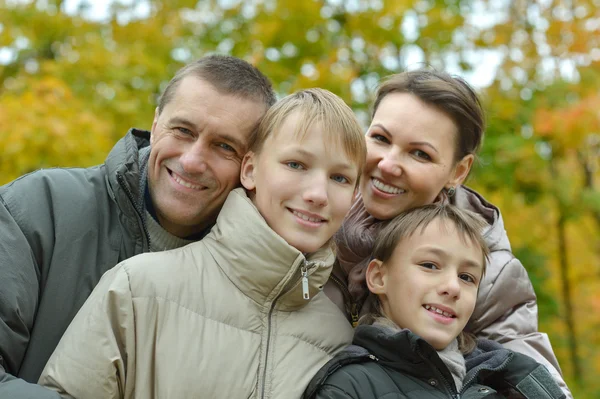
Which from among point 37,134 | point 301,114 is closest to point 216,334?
point 301,114

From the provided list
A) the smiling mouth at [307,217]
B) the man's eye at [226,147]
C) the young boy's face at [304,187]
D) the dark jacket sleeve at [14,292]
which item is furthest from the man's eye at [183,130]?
the dark jacket sleeve at [14,292]

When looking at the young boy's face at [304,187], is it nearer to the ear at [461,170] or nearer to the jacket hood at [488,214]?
the ear at [461,170]

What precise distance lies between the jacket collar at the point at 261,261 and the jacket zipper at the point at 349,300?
430 mm

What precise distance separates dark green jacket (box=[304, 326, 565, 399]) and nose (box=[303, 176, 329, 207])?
0.56 metres

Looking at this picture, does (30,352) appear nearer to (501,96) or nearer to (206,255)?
(206,255)

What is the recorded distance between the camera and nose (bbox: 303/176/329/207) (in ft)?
8.61

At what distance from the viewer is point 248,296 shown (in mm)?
2619

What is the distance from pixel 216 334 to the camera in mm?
2506

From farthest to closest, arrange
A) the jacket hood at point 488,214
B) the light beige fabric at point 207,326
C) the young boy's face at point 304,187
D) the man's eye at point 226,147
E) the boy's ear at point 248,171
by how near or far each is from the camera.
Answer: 1. the jacket hood at point 488,214
2. the man's eye at point 226,147
3. the boy's ear at point 248,171
4. the young boy's face at point 304,187
5. the light beige fabric at point 207,326

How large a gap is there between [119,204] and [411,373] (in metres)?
1.36

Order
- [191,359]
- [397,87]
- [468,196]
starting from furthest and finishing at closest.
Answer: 1. [468,196]
2. [397,87]
3. [191,359]

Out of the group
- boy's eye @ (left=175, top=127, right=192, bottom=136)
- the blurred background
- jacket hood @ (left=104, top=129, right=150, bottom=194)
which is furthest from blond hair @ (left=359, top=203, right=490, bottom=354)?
the blurred background

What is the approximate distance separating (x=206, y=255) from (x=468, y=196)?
1459 millimetres

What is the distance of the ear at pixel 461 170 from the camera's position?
10.8 feet
